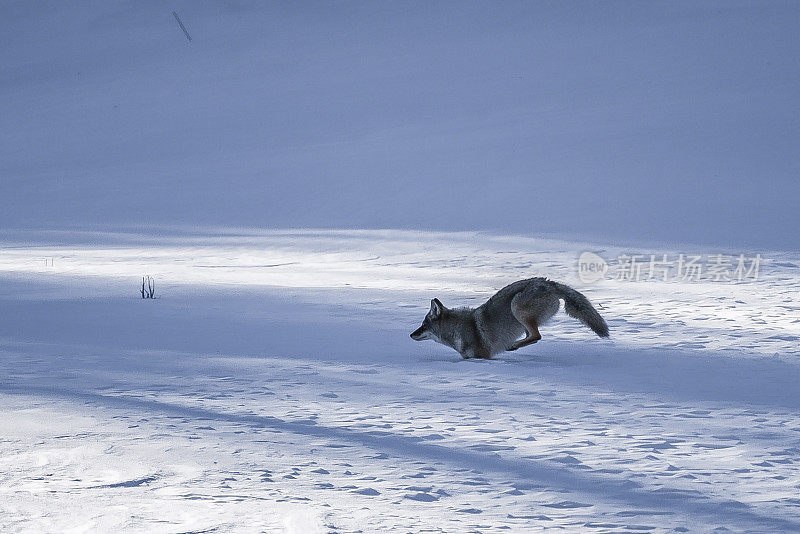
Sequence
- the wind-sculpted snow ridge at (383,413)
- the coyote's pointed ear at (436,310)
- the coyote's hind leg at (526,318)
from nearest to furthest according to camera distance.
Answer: the wind-sculpted snow ridge at (383,413), the coyote's hind leg at (526,318), the coyote's pointed ear at (436,310)

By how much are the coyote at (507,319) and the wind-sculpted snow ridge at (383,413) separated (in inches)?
5.5

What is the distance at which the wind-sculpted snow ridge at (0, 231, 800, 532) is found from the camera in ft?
11.6

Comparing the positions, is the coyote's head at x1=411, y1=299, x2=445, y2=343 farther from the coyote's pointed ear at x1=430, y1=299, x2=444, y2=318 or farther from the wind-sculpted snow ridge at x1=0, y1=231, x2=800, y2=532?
the wind-sculpted snow ridge at x1=0, y1=231, x2=800, y2=532

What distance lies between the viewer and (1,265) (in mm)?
11445

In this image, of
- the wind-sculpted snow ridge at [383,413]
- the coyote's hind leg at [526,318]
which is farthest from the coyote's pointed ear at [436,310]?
the coyote's hind leg at [526,318]

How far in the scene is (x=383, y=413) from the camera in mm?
4961

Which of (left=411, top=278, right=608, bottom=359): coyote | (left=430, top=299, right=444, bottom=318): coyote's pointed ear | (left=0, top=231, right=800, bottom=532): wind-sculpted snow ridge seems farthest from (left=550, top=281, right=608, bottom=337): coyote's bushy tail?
(left=430, top=299, right=444, bottom=318): coyote's pointed ear

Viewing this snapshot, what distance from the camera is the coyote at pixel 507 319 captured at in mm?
6279

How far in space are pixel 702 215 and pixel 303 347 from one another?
880 centimetres

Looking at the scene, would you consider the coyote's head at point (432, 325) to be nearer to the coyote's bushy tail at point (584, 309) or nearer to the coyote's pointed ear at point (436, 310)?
the coyote's pointed ear at point (436, 310)

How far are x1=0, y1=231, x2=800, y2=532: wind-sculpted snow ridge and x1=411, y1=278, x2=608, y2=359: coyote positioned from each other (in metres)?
0.14

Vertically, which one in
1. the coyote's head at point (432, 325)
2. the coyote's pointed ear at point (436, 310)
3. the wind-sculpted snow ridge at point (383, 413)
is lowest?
the wind-sculpted snow ridge at point (383, 413)

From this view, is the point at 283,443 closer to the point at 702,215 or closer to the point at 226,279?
the point at 226,279

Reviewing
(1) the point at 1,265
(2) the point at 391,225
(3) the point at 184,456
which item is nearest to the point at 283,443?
(3) the point at 184,456
